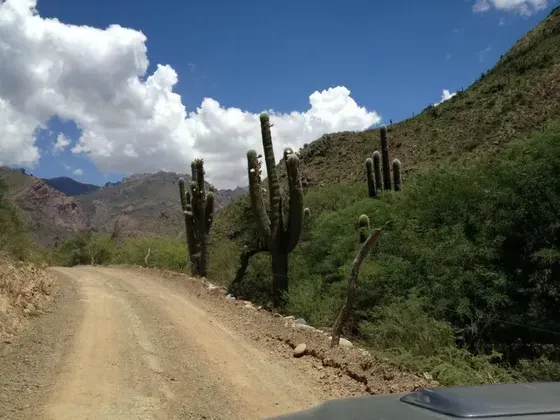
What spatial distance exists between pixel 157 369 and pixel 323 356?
2.76 meters

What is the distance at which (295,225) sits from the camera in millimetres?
15906

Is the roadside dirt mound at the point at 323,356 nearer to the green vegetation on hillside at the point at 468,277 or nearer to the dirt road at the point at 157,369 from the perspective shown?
the dirt road at the point at 157,369

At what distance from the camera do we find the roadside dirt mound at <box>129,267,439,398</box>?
7672 millimetres

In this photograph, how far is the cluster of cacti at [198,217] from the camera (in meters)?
23.1

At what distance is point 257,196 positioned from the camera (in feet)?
54.8

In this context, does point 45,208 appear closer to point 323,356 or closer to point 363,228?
point 363,228

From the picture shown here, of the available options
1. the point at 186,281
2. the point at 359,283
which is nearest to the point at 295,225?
the point at 359,283

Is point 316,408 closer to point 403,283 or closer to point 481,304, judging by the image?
point 481,304

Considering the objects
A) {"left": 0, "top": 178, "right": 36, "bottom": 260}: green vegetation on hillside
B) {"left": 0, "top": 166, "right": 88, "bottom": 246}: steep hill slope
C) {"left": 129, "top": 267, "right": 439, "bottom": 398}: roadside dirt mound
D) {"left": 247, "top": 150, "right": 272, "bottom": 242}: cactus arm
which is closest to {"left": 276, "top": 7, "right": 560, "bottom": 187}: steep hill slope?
{"left": 247, "top": 150, "right": 272, "bottom": 242}: cactus arm

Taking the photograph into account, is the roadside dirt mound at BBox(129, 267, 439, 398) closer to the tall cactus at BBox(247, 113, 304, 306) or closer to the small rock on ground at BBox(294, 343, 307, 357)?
the small rock on ground at BBox(294, 343, 307, 357)

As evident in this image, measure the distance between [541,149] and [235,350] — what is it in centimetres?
809

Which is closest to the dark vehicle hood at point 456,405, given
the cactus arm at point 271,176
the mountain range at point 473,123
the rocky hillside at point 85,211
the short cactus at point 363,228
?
the short cactus at point 363,228

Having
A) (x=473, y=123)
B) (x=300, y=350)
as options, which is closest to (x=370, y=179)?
(x=473, y=123)

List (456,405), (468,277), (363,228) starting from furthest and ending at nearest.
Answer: (363,228), (468,277), (456,405)
